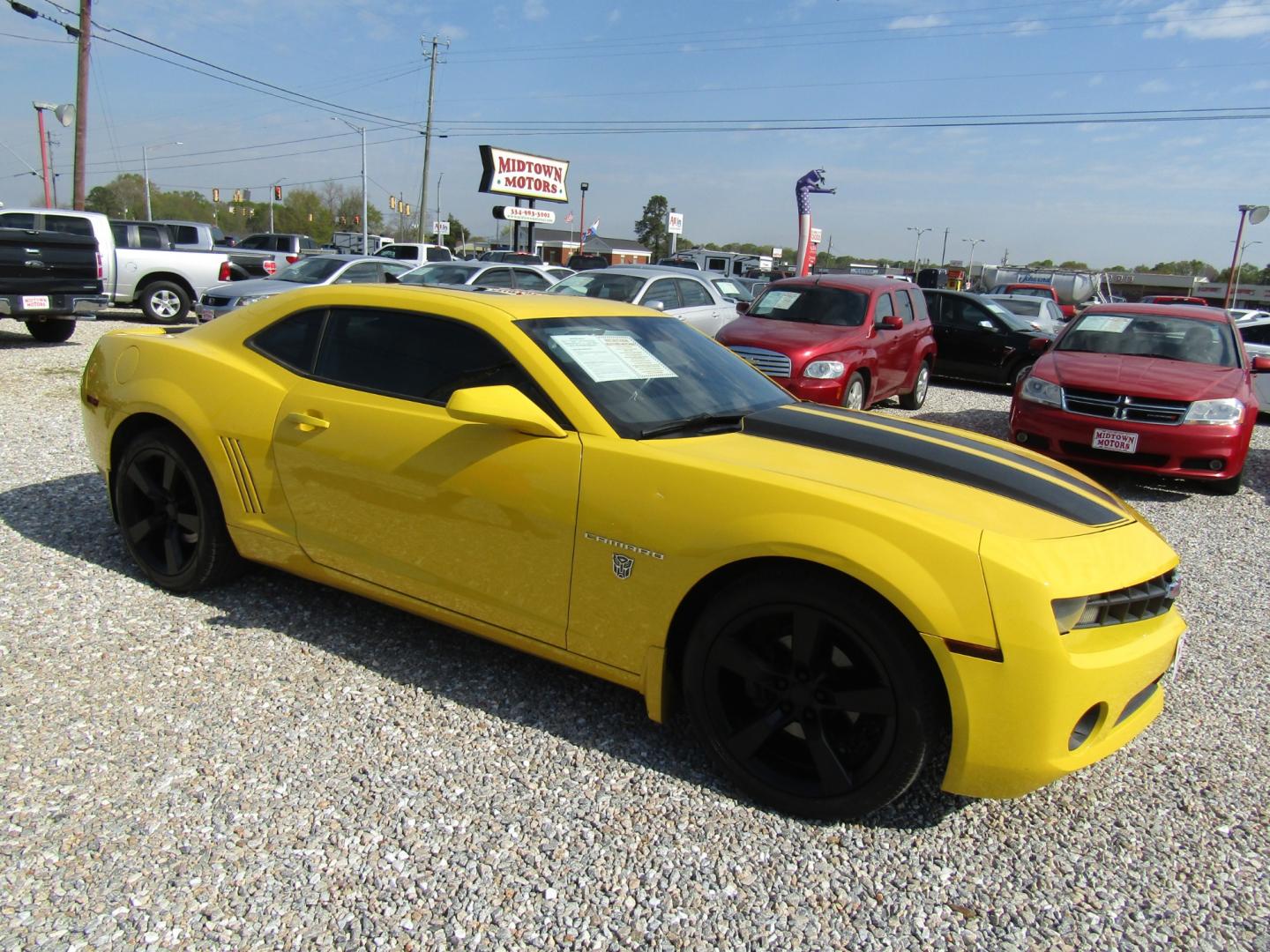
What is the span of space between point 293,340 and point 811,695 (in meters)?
2.55

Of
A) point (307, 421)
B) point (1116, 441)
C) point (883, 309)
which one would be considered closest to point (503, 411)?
point (307, 421)

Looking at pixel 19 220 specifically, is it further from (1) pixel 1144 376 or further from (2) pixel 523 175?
(2) pixel 523 175

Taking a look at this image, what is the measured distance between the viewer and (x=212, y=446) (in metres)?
3.58

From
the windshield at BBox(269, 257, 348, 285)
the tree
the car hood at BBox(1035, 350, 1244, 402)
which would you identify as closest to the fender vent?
the car hood at BBox(1035, 350, 1244, 402)

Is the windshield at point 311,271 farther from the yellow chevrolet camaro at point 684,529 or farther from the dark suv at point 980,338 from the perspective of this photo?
the yellow chevrolet camaro at point 684,529

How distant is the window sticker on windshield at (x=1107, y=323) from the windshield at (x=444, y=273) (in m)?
9.68

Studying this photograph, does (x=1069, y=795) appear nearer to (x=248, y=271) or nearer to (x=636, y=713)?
(x=636, y=713)

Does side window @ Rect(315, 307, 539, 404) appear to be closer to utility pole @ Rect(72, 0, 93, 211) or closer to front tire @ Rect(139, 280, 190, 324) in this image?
front tire @ Rect(139, 280, 190, 324)

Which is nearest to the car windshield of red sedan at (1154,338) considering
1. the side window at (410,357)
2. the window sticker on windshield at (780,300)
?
the window sticker on windshield at (780,300)

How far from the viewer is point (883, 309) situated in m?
9.92

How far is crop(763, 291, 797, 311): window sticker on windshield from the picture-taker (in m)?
9.84

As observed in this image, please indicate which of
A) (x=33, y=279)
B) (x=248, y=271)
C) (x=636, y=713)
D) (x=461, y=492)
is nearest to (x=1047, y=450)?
(x=636, y=713)

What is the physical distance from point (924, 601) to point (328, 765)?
74.7 inches

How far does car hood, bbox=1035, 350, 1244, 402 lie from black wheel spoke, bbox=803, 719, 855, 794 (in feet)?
18.7
